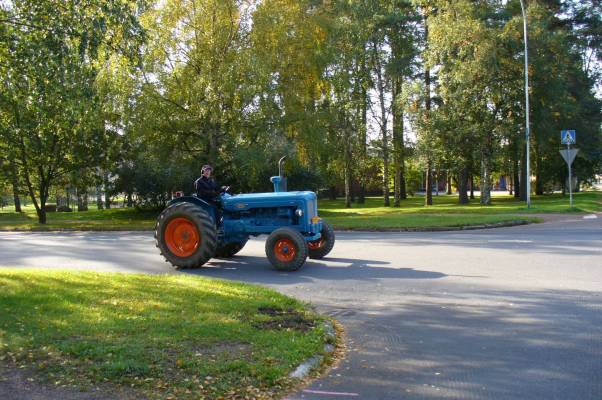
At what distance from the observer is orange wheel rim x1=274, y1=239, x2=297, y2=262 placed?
35.7ft

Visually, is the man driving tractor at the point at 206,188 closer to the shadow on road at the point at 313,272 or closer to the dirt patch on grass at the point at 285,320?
the shadow on road at the point at 313,272

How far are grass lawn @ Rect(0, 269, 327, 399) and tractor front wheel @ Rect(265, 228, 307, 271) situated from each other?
93.7 inches

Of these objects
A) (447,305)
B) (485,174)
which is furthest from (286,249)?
(485,174)

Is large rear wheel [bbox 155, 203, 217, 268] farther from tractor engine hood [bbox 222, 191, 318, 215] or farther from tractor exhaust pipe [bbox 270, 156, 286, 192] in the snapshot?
tractor exhaust pipe [bbox 270, 156, 286, 192]

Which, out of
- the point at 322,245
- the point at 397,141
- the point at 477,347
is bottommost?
the point at 477,347

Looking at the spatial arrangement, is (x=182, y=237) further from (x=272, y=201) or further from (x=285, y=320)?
(x=285, y=320)

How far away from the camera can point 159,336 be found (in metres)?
5.68

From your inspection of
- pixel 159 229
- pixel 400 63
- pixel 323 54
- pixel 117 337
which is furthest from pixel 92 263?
pixel 400 63

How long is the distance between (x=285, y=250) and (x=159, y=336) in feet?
17.8

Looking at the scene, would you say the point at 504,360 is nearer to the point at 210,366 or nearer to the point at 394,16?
the point at 210,366

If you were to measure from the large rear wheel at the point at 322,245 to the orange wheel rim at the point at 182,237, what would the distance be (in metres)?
2.56

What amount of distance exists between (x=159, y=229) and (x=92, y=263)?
183 centimetres

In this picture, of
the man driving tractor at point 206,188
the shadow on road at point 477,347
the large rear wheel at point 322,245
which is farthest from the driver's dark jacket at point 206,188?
the shadow on road at point 477,347

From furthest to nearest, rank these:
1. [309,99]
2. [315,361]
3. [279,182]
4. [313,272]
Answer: [309,99] < [279,182] < [313,272] < [315,361]
